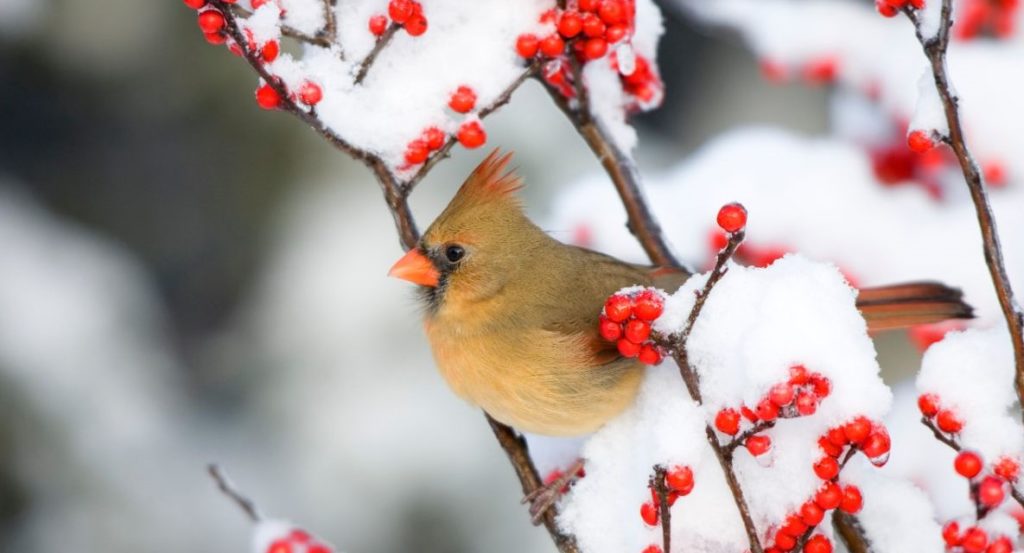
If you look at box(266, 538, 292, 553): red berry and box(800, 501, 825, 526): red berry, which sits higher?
box(800, 501, 825, 526): red berry

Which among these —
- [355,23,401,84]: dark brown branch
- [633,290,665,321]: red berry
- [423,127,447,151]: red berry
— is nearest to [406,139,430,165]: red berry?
[423,127,447,151]: red berry

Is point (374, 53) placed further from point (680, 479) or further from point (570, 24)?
point (680, 479)

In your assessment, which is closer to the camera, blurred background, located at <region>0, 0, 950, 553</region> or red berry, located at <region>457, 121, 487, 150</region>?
red berry, located at <region>457, 121, 487, 150</region>

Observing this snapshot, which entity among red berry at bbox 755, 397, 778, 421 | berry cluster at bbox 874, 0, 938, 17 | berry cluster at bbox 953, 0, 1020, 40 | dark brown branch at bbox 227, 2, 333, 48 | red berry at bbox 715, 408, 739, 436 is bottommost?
red berry at bbox 715, 408, 739, 436

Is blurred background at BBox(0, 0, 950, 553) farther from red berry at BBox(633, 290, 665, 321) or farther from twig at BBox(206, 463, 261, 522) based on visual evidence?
red berry at BBox(633, 290, 665, 321)

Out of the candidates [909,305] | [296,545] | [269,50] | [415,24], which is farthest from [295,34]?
[909,305]

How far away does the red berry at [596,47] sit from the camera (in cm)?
172

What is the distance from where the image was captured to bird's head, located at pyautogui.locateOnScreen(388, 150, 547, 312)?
2.14 metres

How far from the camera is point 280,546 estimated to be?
1.53 meters

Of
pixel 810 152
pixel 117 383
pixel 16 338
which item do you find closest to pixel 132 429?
pixel 117 383

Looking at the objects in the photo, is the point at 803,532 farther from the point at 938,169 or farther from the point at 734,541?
the point at 938,169

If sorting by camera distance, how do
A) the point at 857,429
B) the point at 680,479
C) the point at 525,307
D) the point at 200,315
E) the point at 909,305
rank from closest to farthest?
the point at 857,429 < the point at 680,479 < the point at 909,305 < the point at 525,307 < the point at 200,315

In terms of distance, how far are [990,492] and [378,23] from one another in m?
1.05

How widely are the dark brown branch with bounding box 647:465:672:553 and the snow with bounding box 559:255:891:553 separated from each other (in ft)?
0.10
